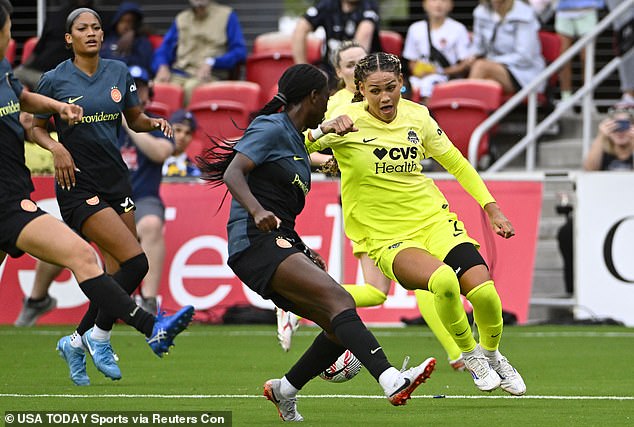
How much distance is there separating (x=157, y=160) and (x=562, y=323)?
445 centimetres

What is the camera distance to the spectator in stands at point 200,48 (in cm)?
1733

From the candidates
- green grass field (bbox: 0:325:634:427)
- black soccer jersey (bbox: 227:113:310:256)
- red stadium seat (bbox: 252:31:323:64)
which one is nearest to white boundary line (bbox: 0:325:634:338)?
green grass field (bbox: 0:325:634:427)

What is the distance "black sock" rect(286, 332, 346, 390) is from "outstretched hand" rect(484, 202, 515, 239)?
1.44 m

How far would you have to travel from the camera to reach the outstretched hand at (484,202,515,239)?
8.30 metres

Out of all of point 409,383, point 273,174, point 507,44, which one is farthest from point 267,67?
point 409,383

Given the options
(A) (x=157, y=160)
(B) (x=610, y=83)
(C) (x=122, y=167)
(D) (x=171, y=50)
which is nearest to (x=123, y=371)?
(C) (x=122, y=167)

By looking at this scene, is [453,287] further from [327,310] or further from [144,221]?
[144,221]

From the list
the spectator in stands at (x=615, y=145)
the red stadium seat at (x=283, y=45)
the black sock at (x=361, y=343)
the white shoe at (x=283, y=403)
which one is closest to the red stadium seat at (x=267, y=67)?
the red stadium seat at (x=283, y=45)

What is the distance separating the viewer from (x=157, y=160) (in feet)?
44.8

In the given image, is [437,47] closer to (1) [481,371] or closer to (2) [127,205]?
(2) [127,205]

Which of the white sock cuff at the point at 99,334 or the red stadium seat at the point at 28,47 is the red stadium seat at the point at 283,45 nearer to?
the red stadium seat at the point at 28,47

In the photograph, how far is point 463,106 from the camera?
15867mm

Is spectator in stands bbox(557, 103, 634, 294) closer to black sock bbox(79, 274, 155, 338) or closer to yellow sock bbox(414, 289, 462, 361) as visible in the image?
yellow sock bbox(414, 289, 462, 361)

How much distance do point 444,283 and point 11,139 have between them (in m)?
2.83
